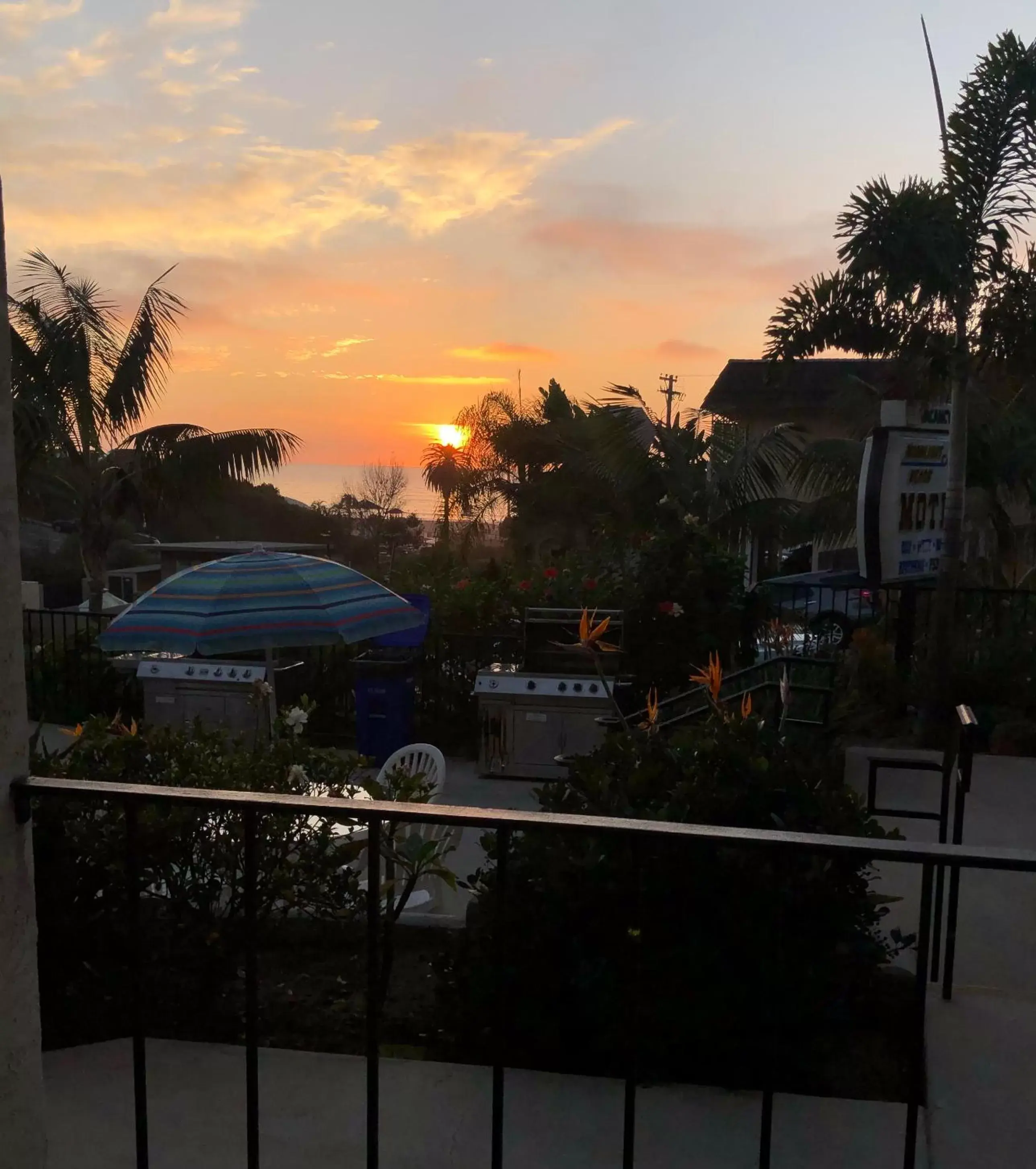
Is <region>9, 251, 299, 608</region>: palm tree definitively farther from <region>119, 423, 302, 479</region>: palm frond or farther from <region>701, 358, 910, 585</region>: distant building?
<region>701, 358, 910, 585</region>: distant building

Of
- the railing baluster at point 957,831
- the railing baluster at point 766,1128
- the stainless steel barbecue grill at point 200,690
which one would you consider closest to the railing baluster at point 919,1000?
the railing baluster at point 766,1128

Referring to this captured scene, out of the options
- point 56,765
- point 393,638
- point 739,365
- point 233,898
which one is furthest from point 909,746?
point 739,365

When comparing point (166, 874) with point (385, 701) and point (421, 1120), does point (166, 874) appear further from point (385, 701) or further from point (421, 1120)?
point (385, 701)

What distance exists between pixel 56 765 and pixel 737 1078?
2581mm

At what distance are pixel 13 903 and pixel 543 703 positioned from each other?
19.7ft

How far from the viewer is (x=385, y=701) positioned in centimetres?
836

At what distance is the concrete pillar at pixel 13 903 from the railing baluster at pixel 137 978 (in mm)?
218

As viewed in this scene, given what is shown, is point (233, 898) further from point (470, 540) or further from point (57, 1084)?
point (470, 540)

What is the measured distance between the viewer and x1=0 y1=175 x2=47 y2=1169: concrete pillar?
185 centimetres

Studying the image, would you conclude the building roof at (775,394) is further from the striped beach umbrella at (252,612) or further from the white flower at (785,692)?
the striped beach umbrella at (252,612)

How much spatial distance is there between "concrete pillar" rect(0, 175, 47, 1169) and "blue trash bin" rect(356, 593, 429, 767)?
20.6ft

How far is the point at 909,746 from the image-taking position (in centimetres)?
818

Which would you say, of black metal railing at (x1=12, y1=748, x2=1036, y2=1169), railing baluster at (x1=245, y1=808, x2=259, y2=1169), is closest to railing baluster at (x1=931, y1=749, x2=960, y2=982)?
black metal railing at (x1=12, y1=748, x2=1036, y2=1169)

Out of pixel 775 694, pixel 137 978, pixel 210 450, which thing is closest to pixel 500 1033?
pixel 137 978
